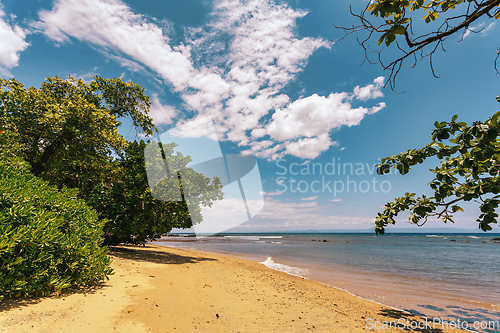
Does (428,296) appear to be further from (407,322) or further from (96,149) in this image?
(96,149)

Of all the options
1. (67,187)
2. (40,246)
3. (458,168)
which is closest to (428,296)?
(458,168)

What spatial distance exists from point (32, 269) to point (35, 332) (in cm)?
117

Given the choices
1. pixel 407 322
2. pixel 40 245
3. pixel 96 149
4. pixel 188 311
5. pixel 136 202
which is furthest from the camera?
pixel 136 202

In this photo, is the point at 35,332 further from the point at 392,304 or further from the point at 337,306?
the point at 392,304

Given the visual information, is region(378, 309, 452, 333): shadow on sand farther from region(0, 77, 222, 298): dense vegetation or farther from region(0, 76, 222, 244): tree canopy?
region(0, 76, 222, 244): tree canopy

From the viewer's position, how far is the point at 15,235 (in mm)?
3166

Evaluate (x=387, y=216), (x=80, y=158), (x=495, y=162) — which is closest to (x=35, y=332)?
(x=387, y=216)

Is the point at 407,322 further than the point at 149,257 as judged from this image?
No

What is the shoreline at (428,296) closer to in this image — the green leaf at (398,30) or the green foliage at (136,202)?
the green leaf at (398,30)

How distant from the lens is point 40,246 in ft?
12.0

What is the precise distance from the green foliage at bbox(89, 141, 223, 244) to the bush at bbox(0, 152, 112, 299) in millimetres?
7829

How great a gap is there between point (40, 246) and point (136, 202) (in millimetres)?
10175

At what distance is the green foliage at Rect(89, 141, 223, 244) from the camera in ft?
42.1

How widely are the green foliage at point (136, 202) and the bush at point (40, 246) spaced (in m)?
7.83
